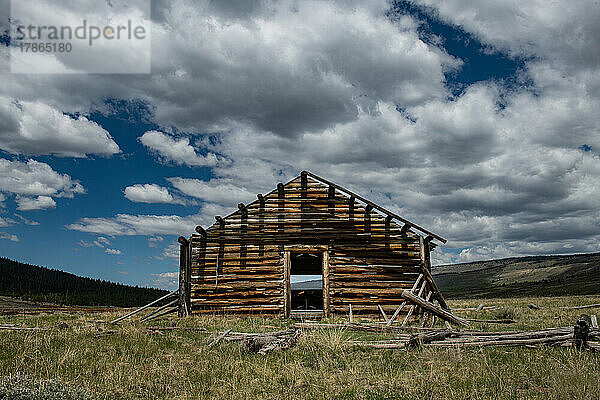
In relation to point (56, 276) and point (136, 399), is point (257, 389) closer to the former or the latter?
point (136, 399)

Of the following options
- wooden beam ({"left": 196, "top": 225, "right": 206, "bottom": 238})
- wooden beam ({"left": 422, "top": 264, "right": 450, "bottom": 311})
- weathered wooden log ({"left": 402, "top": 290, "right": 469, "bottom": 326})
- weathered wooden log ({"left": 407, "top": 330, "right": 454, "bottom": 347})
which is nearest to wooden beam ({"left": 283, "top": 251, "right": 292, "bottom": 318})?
wooden beam ({"left": 196, "top": 225, "right": 206, "bottom": 238})

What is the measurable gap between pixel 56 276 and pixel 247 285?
163ft

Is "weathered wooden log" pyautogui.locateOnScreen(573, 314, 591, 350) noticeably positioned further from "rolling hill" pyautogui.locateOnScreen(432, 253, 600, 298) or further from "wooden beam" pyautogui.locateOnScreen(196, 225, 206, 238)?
"rolling hill" pyautogui.locateOnScreen(432, 253, 600, 298)

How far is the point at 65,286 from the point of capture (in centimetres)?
5209

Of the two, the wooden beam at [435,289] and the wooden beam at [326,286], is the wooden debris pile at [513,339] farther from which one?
the wooden beam at [326,286]

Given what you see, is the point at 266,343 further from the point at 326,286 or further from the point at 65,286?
the point at 65,286

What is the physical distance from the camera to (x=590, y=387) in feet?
17.8

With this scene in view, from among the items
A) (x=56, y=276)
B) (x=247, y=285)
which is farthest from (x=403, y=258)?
(x=56, y=276)

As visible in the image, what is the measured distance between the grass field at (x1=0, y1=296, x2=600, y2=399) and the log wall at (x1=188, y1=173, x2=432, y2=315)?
7108 millimetres

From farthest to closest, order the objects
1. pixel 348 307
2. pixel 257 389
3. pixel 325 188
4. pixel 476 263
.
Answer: pixel 476 263
pixel 325 188
pixel 348 307
pixel 257 389

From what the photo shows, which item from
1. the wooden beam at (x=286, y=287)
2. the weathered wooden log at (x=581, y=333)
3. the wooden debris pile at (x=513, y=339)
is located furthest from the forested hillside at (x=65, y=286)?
the weathered wooden log at (x=581, y=333)

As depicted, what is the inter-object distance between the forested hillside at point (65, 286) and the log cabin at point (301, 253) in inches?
1302

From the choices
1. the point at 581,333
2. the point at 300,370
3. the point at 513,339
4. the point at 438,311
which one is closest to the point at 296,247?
the point at 438,311

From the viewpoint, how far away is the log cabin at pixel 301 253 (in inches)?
680
